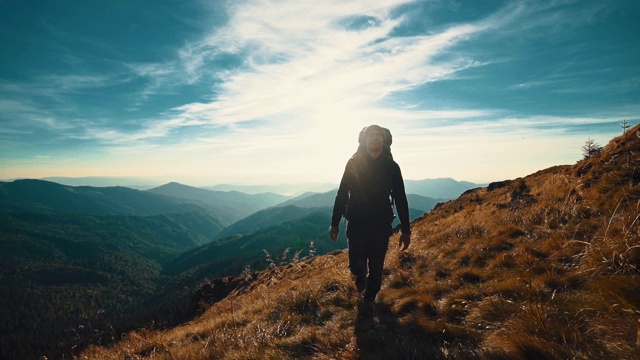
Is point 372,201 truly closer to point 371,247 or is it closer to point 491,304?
point 371,247

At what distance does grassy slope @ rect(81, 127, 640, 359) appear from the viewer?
282cm

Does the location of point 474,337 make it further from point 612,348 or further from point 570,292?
point 570,292

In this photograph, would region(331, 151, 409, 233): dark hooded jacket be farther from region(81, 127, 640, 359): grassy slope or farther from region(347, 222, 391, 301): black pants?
region(81, 127, 640, 359): grassy slope

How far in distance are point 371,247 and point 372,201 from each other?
853 mm

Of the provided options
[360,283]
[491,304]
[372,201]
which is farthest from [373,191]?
[491,304]

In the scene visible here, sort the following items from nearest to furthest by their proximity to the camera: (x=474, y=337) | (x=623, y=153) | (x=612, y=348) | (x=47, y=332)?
1. (x=612, y=348)
2. (x=474, y=337)
3. (x=623, y=153)
4. (x=47, y=332)

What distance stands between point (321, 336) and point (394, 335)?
107cm

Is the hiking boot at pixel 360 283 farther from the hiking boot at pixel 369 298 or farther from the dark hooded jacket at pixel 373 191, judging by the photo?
the dark hooded jacket at pixel 373 191

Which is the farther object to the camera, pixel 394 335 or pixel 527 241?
pixel 527 241

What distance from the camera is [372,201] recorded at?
5711 mm

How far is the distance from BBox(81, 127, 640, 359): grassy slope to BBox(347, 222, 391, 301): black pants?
0.39m

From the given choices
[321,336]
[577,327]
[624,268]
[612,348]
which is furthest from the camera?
[321,336]

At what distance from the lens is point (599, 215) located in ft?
21.8

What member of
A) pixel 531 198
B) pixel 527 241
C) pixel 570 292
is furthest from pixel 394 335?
pixel 531 198
